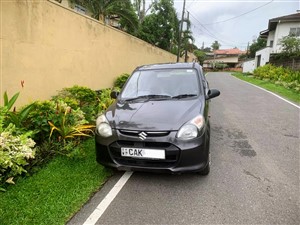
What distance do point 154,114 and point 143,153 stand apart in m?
0.58

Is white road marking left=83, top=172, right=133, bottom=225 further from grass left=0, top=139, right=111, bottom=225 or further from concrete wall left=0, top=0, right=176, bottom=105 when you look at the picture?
concrete wall left=0, top=0, right=176, bottom=105

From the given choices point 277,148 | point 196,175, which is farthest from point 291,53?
point 196,175

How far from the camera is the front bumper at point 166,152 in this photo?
2.97 meters

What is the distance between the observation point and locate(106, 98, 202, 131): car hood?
10.1 ft

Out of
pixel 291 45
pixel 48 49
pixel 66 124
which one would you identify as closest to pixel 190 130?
pixel 66 124

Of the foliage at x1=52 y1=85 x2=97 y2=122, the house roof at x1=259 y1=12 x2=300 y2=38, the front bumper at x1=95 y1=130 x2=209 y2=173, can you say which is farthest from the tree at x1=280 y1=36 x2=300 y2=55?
the front bumper at x1=95 y1=130 x2=209 y2=173

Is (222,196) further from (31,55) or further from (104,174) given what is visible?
(31,55)

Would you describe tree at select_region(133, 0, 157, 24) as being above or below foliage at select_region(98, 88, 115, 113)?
above

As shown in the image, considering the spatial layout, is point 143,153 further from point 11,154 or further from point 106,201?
point 11,154

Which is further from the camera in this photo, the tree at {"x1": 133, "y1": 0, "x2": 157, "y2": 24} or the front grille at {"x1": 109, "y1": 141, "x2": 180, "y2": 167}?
the tree at {"x1": 133, "y1": 0, "x2": 157, "y2": 24}

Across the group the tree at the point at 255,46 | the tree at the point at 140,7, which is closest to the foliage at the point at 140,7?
the tree at the point at 140,7

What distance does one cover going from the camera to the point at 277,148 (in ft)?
15.3

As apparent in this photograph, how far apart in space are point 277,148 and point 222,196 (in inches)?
90.0

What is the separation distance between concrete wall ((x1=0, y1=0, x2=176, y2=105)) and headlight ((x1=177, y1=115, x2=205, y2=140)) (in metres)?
3.54
